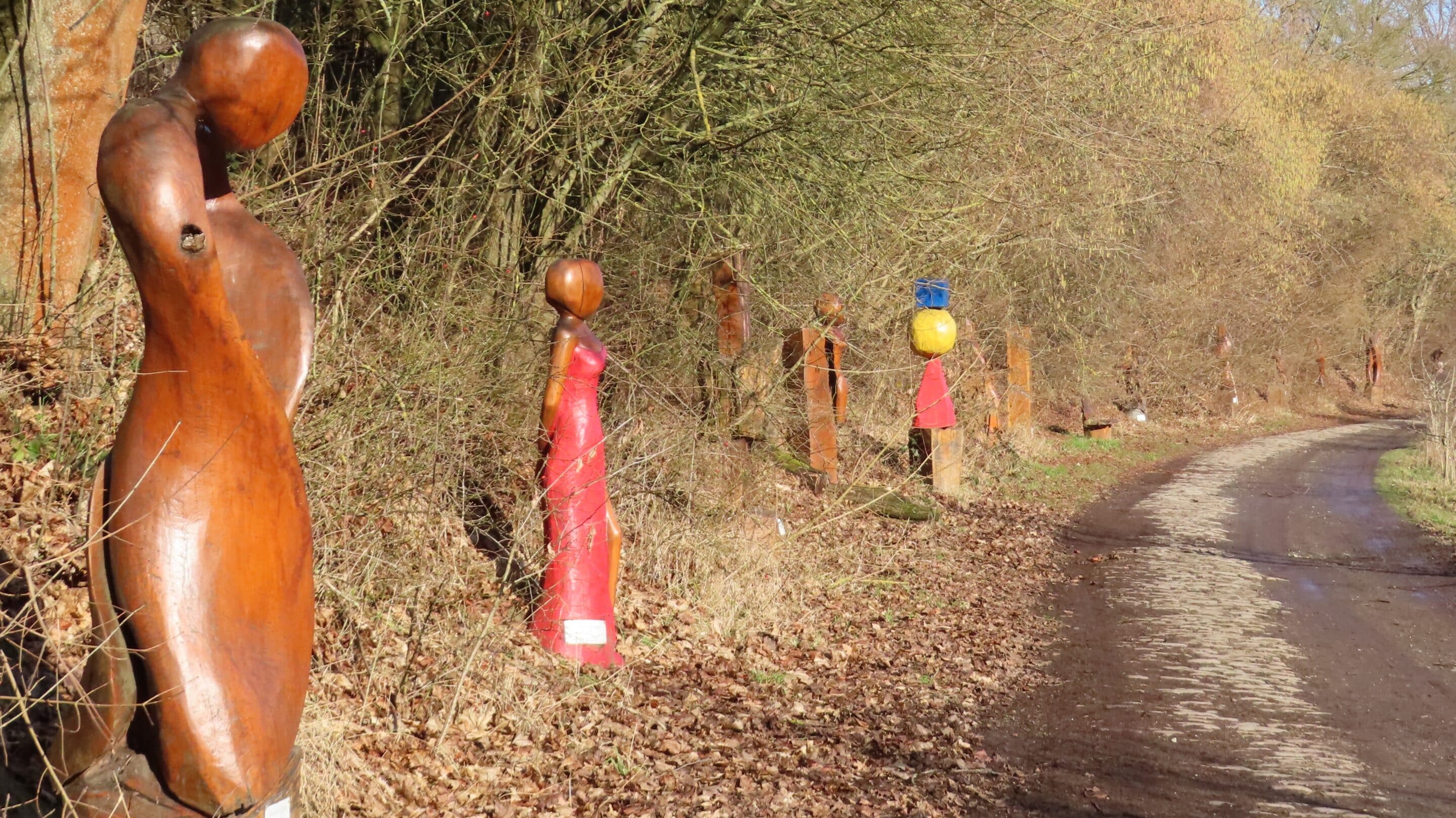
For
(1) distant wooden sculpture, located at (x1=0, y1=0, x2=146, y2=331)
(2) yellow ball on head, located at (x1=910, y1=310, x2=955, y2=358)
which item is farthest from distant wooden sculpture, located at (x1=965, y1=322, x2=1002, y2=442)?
(1) distant wooden sculpture, located at (x1=0, y1=0, x2=146, y2=331)

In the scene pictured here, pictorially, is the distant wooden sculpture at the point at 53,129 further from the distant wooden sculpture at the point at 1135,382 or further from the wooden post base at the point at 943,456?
the distant wooden sculpture at the point at 1135,382

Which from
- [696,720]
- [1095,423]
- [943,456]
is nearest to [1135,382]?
[1095,423]

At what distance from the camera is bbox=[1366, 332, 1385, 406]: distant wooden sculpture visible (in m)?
36.5

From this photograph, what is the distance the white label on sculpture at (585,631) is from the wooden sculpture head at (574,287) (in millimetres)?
1554

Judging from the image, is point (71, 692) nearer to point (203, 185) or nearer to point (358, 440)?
point (203, 185)

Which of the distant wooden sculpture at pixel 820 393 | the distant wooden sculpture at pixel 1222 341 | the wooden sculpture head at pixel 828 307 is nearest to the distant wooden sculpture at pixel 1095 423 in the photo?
the distant wooden sculpture at pixel 1222 341

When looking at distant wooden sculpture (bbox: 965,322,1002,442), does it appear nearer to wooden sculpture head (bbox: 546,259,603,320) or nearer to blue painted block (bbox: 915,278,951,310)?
blue painted block (bbox: 915,278,951,310)

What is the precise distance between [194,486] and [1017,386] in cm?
1712

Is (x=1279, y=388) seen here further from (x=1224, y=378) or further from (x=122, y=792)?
(x=122, y=792)

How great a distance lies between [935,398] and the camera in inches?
519

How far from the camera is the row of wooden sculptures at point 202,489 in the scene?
241 cm

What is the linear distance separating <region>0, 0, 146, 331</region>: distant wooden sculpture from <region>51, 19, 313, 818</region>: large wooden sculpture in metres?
3.37

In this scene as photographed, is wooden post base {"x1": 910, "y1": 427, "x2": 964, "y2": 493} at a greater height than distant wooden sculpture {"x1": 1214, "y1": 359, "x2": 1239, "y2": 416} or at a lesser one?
lesser

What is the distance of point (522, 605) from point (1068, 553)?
20.1ft
